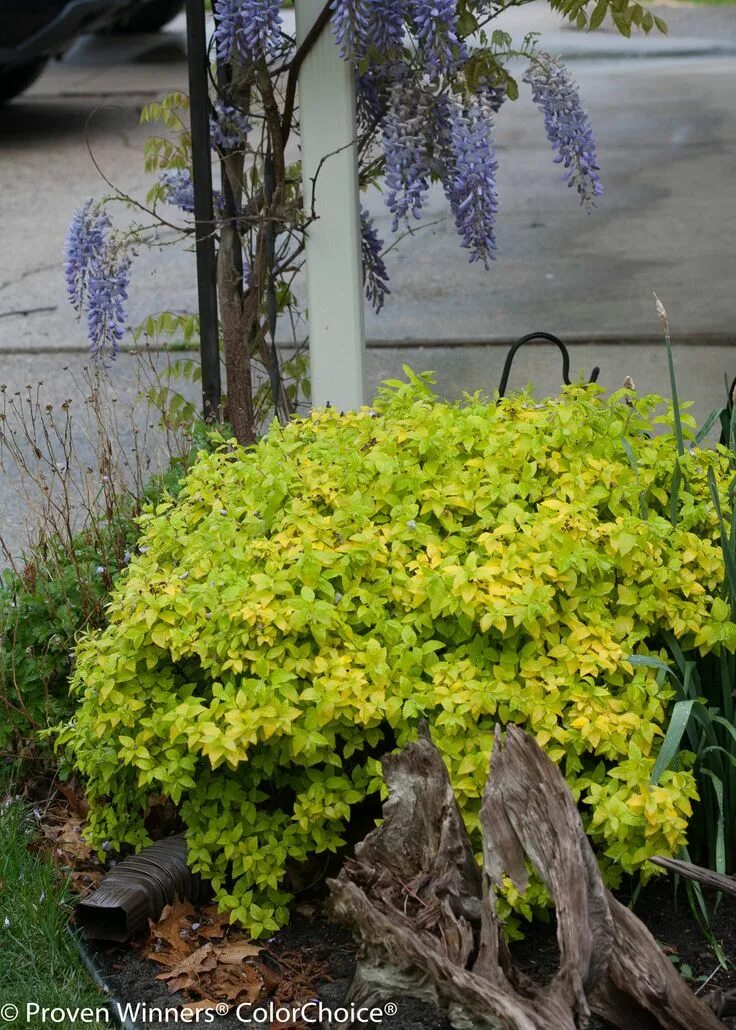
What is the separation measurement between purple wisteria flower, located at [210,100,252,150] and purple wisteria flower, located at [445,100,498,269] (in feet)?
2.14

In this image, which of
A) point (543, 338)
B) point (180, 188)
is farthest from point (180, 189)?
point (543, 338)

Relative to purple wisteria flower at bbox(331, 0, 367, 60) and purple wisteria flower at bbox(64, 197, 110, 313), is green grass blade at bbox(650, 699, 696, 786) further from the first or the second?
purple wisteria flower at bbox(64, 197, 110, 313)

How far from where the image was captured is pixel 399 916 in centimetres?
219

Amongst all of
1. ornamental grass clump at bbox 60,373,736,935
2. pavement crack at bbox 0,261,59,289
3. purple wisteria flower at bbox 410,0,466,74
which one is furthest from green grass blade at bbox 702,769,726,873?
pavement crack at bbox 0,261,59,289

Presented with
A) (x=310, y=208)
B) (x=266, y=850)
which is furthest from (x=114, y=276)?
(x=266, y=850)

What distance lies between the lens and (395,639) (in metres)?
2.55

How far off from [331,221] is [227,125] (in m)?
0.43

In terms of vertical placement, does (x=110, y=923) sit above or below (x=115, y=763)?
below

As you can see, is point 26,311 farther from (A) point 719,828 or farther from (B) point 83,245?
(A) point 719,828

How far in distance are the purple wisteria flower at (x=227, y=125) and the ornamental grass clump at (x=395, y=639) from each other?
58.3 inches

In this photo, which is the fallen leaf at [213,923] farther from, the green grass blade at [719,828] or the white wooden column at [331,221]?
the white wooden column at [331,221]

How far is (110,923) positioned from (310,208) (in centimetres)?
215

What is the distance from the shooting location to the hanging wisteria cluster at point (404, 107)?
337 centimetres

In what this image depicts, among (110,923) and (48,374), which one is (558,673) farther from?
(48,374)
